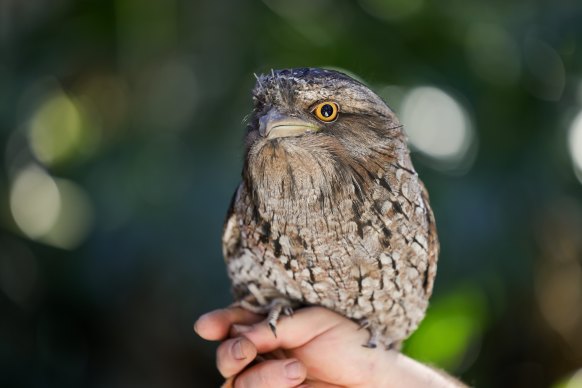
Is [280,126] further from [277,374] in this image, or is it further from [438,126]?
[438,126]

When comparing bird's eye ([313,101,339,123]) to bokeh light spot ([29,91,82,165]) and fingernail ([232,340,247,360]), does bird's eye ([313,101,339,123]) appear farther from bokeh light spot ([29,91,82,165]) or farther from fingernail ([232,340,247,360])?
bokeh light spot ([29,91,82,165])

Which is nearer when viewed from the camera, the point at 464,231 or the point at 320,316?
the point at 320,316

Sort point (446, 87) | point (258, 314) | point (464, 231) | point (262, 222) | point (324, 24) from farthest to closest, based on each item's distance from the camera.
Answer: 1. point (324, 24)
2. point (446, 87)
3. point (464, 231)
4. point (258, 314)
5. point (262, 222)

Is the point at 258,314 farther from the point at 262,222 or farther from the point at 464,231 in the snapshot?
the point at 464,231

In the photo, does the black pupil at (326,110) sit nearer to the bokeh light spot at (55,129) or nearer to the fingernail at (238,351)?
the fingernail at (238,351)

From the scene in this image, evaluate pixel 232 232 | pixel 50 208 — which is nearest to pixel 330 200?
pixel 232 232

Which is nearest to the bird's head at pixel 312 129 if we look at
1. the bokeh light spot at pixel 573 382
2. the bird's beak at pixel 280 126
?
the bird's beak at pixel 280 126

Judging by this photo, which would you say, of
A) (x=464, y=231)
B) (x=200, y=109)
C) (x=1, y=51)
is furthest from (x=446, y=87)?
(x=1, y=51)
